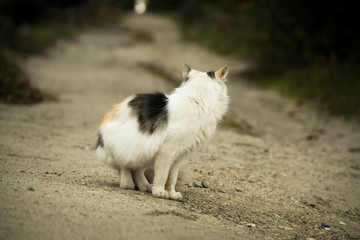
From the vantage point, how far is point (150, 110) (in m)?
3.66

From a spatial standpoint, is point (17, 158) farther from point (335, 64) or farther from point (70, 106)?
point (335, 64)

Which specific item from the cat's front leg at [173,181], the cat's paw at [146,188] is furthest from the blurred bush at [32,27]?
the cat's front leg at [173,181]

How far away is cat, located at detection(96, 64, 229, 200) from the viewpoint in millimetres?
3557

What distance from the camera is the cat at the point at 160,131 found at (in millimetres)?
3557

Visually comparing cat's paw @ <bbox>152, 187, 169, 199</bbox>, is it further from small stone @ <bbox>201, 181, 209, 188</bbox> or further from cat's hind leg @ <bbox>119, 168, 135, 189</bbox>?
small stone @ <bbox>201, 181, 209, 188</bbox>

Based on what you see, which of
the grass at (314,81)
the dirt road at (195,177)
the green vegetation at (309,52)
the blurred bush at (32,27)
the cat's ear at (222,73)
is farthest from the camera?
the green vegetation at (309,52)

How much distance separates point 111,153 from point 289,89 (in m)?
8.53

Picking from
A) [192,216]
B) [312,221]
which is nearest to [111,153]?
[192,216]

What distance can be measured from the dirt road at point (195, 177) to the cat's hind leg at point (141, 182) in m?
0.26

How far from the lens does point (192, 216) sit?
3.24 m

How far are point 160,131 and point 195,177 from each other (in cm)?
137

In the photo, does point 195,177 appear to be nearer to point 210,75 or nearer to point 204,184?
point 204,184

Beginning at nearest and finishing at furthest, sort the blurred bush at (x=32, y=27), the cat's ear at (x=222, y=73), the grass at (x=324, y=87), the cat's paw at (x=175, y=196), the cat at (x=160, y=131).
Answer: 1. the cat at (x=160, y=131)
2. the cat's paw at (x=175, y=196)
3. the cat's ear at (x=222, y=73)
4. the blurred bush at (x=32, y=27)
5. the grass at (x=324, y=87)

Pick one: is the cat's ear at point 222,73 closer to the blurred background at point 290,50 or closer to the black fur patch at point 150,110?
the black fur patch at point 150,110
